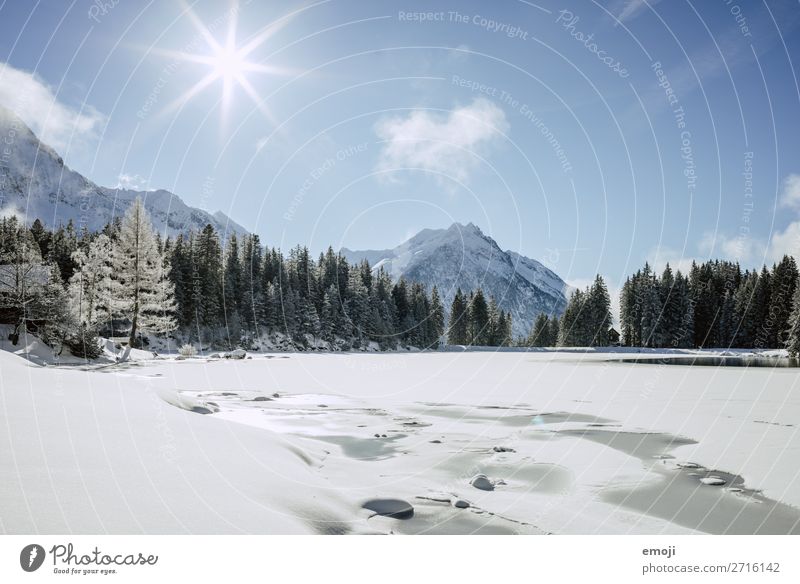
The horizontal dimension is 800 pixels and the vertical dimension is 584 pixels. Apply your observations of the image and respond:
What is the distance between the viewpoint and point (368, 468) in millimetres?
7434

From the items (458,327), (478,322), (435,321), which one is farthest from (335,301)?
(478,322)

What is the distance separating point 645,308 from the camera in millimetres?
86062

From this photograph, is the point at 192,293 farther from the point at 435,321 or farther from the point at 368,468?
the point at 435,321

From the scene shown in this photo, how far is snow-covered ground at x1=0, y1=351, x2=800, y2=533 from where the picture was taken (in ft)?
12.9

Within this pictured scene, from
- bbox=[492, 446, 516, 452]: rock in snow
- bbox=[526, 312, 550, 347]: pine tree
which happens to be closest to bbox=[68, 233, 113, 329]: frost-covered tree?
bbox=[492, 446, 516, 452]: rock in snow

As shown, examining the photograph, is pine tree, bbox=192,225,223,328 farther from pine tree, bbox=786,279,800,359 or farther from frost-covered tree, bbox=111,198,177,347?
pine tree, bbox=786,279,800,359

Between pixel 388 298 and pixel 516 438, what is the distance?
289ft

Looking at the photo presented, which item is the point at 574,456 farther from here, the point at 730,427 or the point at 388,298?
the point at 388,298

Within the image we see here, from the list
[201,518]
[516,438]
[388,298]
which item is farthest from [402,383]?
[388,298]

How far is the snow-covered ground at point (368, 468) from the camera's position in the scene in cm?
394

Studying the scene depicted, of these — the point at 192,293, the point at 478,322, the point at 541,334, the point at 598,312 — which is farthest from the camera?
the point at 541,334

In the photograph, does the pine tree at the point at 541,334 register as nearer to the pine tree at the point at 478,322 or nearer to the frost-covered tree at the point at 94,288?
the pine tree at the point at 478,322

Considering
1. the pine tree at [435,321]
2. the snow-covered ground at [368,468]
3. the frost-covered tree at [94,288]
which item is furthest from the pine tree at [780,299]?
the frost-covered tree at [94,288]

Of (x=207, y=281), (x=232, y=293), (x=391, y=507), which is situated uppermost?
(x=207, y=281)
